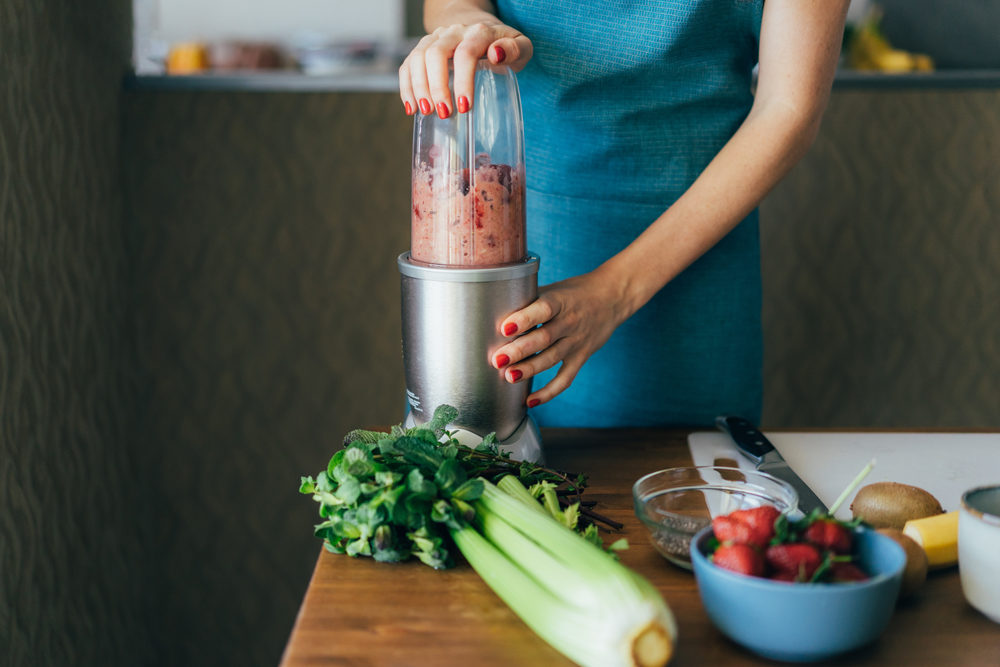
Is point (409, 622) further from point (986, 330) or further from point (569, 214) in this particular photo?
point (986, 330)

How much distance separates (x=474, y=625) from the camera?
26.4 inches

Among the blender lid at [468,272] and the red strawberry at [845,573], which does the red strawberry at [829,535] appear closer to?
the red strawberry at [845,573]

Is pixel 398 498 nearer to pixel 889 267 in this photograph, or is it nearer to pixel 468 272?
pixel 468 272

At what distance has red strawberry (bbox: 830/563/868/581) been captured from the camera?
0.61 metres

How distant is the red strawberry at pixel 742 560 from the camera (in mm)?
612

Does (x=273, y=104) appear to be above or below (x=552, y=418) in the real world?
above

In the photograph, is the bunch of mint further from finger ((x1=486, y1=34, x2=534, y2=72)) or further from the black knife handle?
finger ((x1=486, y1=34, x2=534, y2=72))

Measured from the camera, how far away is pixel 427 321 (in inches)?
35.4

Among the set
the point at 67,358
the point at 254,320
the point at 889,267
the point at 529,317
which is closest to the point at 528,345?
the point at 529,317

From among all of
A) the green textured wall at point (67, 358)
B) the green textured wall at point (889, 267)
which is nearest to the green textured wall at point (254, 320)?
the green textured wall at point (67, 358)

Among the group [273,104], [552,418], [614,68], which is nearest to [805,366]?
[552,418]

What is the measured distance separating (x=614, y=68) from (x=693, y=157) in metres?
0.17

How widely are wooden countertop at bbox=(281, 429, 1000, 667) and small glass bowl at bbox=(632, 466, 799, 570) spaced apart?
0.03 metres

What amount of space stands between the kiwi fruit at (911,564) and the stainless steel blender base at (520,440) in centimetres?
38
